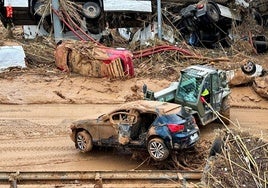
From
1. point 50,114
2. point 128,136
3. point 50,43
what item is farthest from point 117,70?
point 128,136

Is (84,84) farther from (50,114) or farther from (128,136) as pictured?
(128,136)

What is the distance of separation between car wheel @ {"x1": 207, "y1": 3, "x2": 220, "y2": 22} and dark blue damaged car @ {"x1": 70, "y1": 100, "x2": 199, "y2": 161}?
1181 cm

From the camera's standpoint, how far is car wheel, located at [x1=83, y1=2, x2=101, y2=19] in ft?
82.6

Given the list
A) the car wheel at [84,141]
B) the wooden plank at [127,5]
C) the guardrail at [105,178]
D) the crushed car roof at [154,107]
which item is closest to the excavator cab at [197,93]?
the crushed car roof at [154,107]

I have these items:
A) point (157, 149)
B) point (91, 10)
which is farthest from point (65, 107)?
point (91, 10)

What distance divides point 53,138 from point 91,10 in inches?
433

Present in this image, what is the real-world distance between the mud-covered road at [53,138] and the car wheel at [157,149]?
794mm

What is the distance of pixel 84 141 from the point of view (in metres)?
14.3

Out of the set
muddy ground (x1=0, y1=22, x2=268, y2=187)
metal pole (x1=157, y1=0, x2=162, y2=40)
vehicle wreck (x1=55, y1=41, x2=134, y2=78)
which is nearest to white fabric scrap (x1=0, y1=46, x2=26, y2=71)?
muddy ground (x1=0, y1=22, x2=268, y2=187)

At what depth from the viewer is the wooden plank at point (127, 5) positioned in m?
25.1

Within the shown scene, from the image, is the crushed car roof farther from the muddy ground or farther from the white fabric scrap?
the white fabric scrap

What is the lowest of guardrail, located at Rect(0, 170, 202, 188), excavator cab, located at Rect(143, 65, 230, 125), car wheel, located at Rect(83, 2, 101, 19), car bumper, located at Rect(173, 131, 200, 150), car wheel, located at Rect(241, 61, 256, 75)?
car wheel, located at Rect(241, 61, 256, 75)

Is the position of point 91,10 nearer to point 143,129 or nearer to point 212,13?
point 212,13

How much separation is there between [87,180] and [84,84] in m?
12.3
